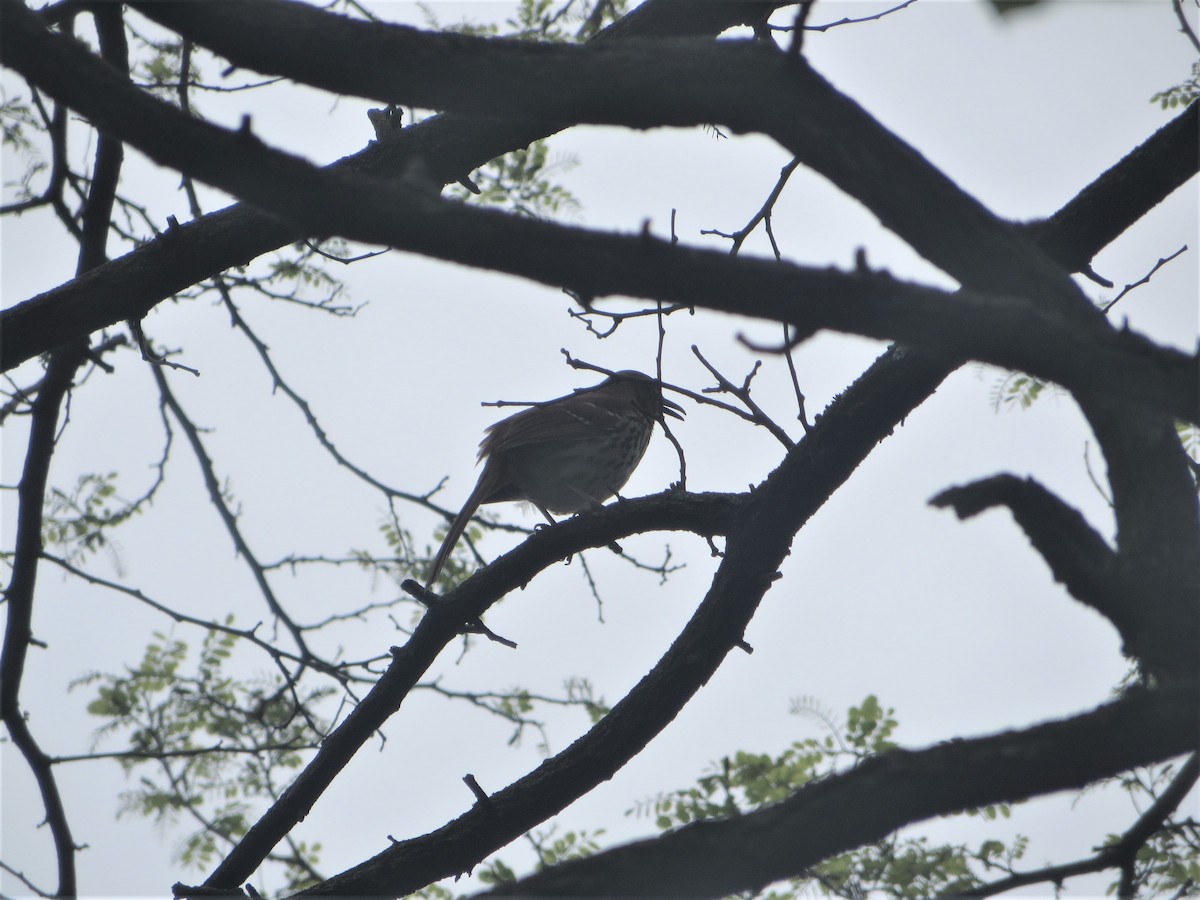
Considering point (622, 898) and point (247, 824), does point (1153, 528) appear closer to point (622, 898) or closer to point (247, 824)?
point (622, 898)

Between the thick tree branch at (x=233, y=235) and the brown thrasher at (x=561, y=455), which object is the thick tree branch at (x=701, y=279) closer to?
the thick tree branch at (x=233, y=235)

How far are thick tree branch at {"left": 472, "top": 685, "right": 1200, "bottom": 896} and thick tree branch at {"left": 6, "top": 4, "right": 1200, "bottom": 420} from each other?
1.80ft

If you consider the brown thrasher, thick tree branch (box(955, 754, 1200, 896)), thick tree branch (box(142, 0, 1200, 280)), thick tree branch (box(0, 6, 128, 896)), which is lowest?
thick tree branch (box(955, 754, 1200, 896))

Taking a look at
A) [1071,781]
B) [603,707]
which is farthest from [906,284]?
[603,707]

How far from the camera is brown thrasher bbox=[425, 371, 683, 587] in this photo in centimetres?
732

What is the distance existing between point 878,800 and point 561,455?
5.70 meters

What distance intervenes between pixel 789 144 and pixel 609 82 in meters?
0.38

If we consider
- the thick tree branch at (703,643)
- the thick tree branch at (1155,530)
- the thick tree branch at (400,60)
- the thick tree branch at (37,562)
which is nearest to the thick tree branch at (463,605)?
the thick tree branch at (703,643)

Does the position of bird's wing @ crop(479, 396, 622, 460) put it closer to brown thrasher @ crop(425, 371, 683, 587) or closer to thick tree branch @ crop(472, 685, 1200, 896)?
brown thrasher @ crop(425, 371, 683, 587)

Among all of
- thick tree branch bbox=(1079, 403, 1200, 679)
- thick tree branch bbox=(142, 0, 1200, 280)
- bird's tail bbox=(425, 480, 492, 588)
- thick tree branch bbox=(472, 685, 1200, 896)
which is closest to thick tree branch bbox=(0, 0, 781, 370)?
thick tree branch bbox=(142, 0, 1200, 280)

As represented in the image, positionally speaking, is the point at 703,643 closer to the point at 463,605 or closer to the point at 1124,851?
the point at 463,605

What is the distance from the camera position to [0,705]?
4848 millimetres

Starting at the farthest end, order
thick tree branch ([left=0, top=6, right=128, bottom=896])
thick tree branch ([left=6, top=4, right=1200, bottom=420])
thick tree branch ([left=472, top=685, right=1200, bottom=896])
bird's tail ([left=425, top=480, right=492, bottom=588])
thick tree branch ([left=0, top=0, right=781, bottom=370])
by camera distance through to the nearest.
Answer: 1. bird's tail ([left=425, top=480, right=492, bottom=588])
2. thick tree branch ([left=0, top=6, right=128, bottom=896])
3. thick tree branch ([left=0, top=0, right=781, bottom=370])
4. thick tree branch ([left=6, top=4, right=1200, bottom=420])
5. thick tree branch ([left=472, top=685, right=1200, bottom=896])

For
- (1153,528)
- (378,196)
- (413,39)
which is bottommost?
(1153,528)
